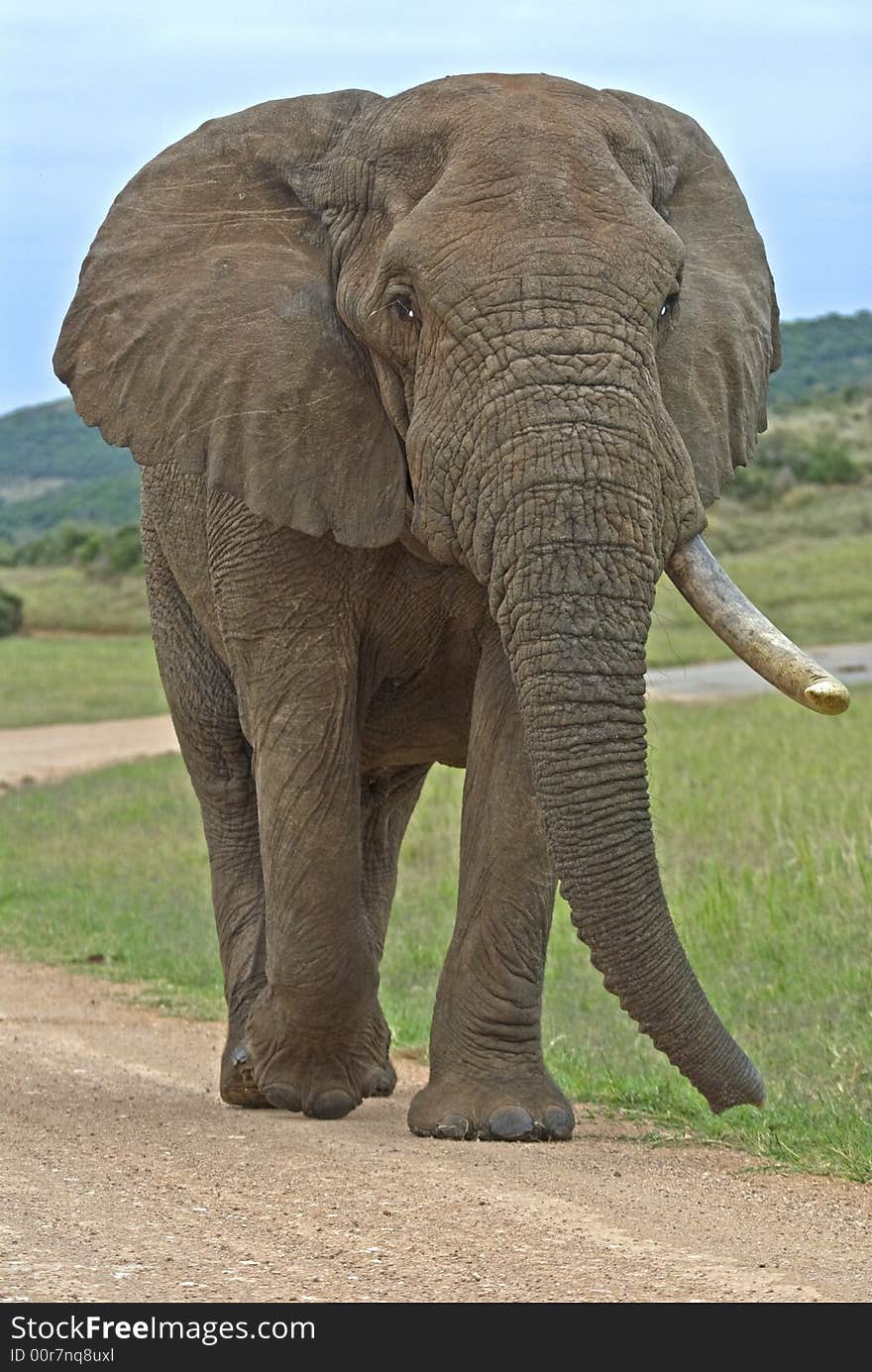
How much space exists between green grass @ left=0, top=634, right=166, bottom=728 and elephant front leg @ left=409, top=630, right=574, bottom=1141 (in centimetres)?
1896

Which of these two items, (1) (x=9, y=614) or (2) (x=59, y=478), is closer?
(1) (x=9, y=614)

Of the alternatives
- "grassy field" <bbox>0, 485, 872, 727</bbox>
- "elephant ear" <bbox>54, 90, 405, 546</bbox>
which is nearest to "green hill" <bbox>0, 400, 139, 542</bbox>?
"grassy field" <bbox>0, 485, 872, 727</bbox>

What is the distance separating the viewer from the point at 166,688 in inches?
343

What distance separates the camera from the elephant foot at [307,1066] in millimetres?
7418

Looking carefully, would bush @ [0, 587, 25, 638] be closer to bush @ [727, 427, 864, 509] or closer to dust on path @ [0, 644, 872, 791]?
dust on path @ [0, 644, 872, 791]

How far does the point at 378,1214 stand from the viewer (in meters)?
5.59

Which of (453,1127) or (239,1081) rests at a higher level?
(453,1127)

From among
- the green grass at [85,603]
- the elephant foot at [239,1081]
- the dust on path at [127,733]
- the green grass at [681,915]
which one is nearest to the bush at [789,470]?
the green grass at [85,603]

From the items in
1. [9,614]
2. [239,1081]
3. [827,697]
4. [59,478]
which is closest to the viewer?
[827,697]

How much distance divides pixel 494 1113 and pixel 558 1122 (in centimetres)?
20

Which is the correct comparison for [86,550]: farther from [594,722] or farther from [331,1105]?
[594,722]

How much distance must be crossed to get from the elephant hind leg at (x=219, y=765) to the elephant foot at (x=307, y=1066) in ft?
2.21

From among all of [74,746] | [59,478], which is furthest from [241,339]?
[59,478]

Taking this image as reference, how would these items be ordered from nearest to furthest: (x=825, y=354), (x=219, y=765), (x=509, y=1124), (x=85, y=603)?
(x=509, y=1124) → (x=219, y=765) → (x=85, y=603) → (x=825, y=354)
